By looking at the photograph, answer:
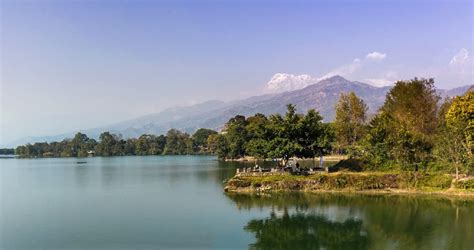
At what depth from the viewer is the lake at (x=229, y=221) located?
86.9ft

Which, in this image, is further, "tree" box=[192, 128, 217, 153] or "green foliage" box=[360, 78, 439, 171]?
"tree" box=[192, 128, 217, 153]

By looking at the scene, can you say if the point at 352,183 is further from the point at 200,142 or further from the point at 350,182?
the point at 200,142

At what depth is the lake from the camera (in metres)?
26.5

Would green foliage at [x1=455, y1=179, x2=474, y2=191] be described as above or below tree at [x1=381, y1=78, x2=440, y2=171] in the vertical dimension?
below

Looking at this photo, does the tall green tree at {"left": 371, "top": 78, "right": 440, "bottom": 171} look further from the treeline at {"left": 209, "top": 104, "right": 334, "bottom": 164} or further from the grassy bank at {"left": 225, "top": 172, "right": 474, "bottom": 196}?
the treeline at {"left": 209, "top": 104, "right": 334, "bottom": 164}

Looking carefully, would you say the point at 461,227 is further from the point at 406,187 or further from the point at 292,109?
the point at 292,109

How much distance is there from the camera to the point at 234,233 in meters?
28.9

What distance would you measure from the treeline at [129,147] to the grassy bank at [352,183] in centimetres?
10677

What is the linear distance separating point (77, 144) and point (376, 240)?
165 m

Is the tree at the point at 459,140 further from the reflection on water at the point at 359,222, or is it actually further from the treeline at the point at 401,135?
the reflection on water at the point at 359,222

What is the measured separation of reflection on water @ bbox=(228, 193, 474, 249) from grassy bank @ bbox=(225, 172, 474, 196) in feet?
7.53

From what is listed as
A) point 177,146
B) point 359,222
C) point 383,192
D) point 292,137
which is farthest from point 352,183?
point 177,146

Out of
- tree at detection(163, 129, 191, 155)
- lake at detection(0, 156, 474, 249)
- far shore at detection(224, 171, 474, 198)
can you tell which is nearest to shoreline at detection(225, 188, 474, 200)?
far shore at detection(224, 171, 474, 198)

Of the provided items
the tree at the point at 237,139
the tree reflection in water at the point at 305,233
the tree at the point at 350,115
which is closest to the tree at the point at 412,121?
the tree at the point at 350,115
